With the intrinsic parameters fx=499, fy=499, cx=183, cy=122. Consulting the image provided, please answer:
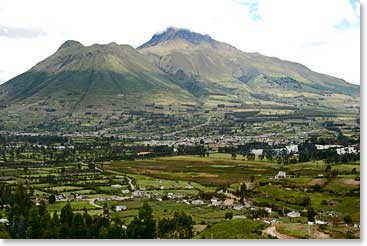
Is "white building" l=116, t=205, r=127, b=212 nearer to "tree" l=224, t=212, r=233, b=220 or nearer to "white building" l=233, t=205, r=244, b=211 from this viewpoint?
"tree" l=224, t=212, r=233, b=220

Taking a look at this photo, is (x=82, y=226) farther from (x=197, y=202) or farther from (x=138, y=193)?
(x=138, y=193)

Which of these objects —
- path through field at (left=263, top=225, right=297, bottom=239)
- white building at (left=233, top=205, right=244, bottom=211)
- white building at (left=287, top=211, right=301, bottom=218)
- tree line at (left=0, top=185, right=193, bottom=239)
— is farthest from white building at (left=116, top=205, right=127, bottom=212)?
path through field at (left=263, top=225, right=297, bottom=239)

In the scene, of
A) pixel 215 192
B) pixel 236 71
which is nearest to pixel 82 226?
pixel 215 192

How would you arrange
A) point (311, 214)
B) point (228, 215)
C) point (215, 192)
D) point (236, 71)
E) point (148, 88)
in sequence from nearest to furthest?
point (311, 214), point (228, 215), point (215, 192), point (148, 88), point (236, 71)

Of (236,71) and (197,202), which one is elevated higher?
(236,71)

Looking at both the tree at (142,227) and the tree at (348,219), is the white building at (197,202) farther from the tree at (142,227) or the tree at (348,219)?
the tree at (348,219)

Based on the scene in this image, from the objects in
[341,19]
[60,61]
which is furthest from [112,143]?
[60,61]

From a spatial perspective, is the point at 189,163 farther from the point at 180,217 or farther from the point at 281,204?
the point at 180,217

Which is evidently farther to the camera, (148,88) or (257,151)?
(148,88)
